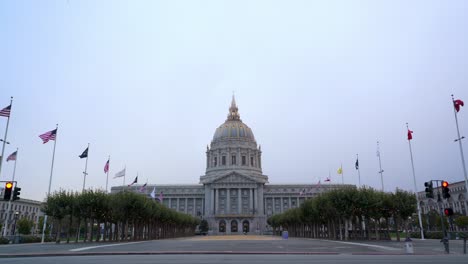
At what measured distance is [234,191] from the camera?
15000 cm

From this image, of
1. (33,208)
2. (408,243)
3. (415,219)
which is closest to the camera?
(408,243)

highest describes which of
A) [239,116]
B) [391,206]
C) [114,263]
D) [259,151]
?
[239,116]

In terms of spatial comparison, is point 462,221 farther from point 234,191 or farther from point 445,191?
point 445,191

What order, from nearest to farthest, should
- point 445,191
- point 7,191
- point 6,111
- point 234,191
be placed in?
1. point 445,191
2. point 7,191
3. point 6,111
4. point 234,191

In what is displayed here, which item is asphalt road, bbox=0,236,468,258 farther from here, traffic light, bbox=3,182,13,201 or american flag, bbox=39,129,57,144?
american flag, bbox=39,129,57,144

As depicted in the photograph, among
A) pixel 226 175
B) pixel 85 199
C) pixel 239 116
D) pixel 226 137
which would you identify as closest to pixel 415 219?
pixel 226 175

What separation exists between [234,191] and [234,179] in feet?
15.5

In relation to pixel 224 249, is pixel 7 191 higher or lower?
higher

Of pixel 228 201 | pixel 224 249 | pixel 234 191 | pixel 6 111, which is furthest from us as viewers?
pixel 234 191

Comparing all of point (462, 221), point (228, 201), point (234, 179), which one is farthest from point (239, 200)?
point (462, 221)

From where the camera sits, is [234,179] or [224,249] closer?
[224,249]

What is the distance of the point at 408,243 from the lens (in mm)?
29797

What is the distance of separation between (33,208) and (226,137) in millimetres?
80562

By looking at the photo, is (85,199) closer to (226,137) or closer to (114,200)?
(114,200)
